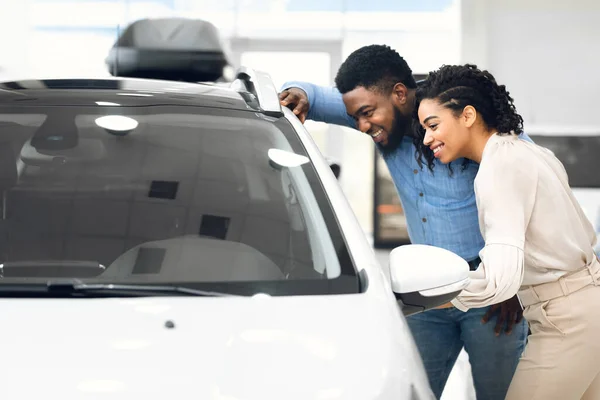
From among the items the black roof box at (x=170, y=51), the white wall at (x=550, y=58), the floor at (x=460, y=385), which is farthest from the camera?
the white wall at (x=550, y=58)

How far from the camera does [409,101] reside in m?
2.48

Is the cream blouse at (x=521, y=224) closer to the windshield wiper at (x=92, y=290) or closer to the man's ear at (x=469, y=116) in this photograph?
the man's ear at (x=469, y=116)

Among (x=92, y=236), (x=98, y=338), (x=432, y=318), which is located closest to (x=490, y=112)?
(x=432, y=318)

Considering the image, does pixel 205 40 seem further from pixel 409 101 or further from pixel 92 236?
pixel 92 236

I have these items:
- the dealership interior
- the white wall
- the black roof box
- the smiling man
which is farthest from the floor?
the white wall

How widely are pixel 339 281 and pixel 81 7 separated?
8.62m

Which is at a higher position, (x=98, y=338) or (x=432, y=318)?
(x=98, y=338)

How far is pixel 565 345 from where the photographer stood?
1.85 meters

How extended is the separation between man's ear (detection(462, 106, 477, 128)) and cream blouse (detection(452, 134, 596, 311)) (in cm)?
8

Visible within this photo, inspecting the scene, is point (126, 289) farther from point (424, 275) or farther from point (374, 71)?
point (374, 71)

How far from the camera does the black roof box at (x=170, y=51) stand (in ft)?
18.8

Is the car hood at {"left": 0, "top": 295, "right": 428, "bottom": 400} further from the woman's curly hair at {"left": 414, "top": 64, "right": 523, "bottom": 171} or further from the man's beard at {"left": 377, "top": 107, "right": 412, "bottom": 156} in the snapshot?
the man's beard at {"left": 377, "top": 107, "right": 412, "bottom": 156}

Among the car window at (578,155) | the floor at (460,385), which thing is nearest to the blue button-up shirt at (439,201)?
the floor at (460,385)

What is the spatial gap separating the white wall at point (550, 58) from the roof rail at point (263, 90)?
7.15 m
